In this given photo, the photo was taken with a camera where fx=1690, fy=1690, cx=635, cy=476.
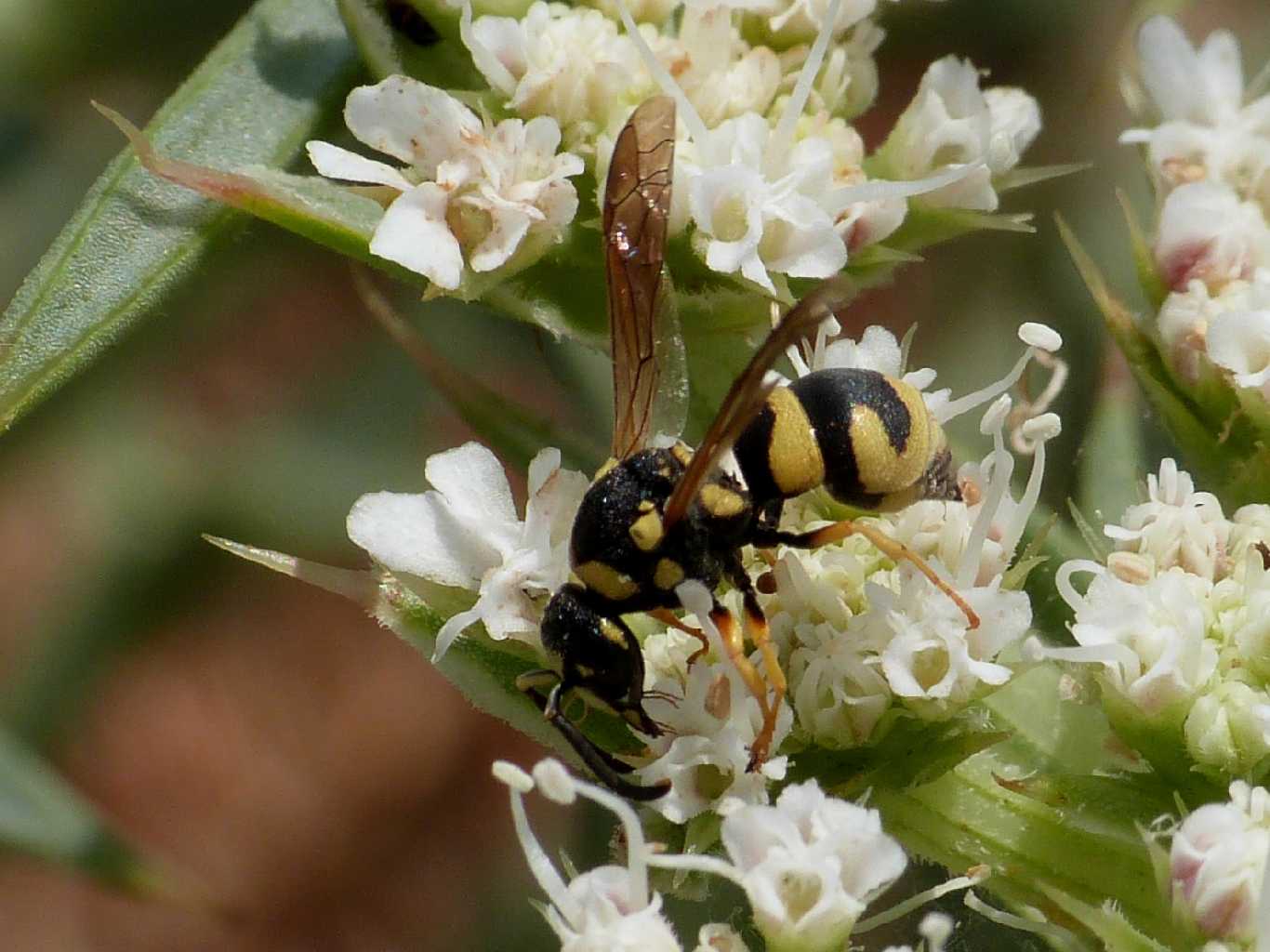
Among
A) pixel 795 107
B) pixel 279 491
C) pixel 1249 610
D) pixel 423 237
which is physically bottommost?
pixel 279 491

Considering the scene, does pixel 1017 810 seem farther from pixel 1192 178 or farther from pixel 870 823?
pixel 1192 178

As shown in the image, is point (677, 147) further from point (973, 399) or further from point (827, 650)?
point (827, 650)

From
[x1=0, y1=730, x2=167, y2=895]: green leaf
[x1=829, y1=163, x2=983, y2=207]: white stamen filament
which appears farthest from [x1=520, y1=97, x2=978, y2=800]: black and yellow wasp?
[x1=0, y1=730, x2=167, y2=895]: green leaf

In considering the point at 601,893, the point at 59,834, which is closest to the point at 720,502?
the point at 601,893

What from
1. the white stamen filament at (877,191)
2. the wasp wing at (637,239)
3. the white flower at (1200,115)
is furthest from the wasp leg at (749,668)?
the white flower at (1200,115)

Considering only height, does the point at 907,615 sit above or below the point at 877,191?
→ below

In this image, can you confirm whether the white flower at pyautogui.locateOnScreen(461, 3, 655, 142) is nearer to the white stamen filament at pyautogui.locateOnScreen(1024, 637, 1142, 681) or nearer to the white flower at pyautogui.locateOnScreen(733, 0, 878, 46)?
the white flower at pyautogui.locateOnScreen(733, 0, 878, 46)

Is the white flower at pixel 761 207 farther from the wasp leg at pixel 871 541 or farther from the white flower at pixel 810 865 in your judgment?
the white flower at pixel 810 865

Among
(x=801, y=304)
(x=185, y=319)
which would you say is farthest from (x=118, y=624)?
(x=801, y=304)
